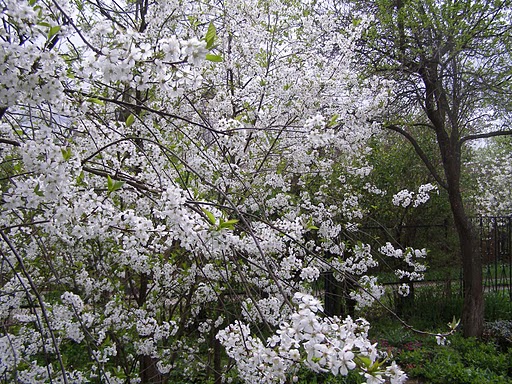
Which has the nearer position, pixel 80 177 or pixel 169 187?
pixel 169 187

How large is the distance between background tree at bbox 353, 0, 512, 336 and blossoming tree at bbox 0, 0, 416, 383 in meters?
0.86

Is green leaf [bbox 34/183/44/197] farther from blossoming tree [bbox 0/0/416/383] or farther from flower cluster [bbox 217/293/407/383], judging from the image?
flower cluster [bbox 217/293/407/383]

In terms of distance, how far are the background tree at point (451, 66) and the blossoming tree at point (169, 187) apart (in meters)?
0.86

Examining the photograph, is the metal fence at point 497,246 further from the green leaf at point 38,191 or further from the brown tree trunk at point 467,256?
the green leaf at point 38,191

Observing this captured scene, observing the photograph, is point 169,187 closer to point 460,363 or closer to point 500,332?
point 460,363

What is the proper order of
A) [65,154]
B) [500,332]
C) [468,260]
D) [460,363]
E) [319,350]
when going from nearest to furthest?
[319,350]
[65,154]
[460,363]
[500,332]
[468,260]

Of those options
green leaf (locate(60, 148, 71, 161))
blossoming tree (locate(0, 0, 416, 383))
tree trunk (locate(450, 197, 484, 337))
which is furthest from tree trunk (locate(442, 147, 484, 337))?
green leaf (locate(60, 148, 71, 161))

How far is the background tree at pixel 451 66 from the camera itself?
5051mm

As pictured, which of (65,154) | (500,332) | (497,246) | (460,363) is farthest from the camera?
(497,246)

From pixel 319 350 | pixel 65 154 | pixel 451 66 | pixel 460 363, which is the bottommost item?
pixel 460 363

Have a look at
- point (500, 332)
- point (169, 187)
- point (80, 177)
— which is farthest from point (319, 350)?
point (500, 332)

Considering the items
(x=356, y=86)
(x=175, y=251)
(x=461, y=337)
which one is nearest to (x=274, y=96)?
(x=356, y=86)

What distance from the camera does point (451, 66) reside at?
5.73 m

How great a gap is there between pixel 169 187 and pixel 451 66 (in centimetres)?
517
